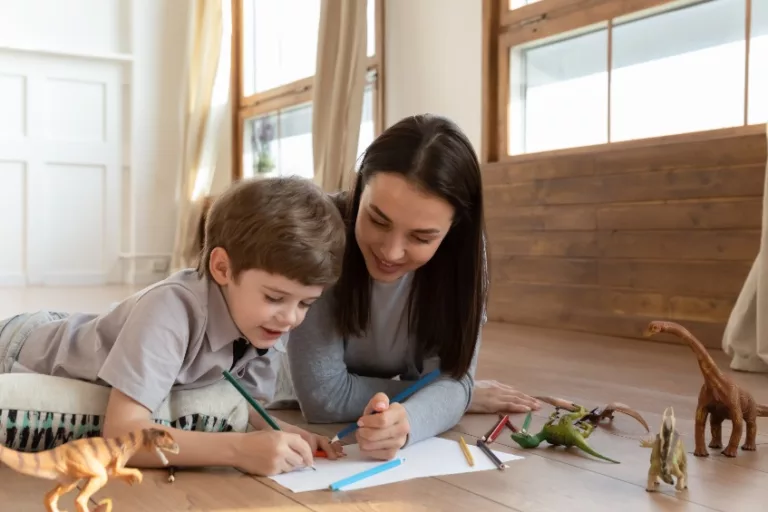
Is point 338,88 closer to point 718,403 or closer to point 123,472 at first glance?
point 718,403

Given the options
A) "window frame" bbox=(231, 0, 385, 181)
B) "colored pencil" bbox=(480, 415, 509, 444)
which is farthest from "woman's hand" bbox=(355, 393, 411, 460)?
"window frame" bbox=(231, 0, 385, 181)

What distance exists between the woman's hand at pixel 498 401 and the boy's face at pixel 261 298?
0.58 m

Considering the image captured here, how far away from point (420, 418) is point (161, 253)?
4.97m

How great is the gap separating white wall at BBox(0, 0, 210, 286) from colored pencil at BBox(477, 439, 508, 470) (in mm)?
4930

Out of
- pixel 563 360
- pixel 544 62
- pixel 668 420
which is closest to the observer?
pixel 668 420

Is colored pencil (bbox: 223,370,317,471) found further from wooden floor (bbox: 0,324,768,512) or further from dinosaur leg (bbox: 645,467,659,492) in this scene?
dinosaur leg (bbox: 645,467,659,492)

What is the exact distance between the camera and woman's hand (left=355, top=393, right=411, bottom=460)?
1.22 m

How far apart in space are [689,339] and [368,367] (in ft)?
2.15

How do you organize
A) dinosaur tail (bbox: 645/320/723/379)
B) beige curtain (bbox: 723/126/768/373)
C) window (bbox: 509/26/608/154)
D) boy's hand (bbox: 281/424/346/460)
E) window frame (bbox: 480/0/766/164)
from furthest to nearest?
window (bbox: 509/26/608/154) < window frame (bbox: 480/0/766/164) < beige curtain (bbox: 723/126/768/373) < boy's hand (bbox: 281/424/346/460) < dinosaur tail (bbox: 645/320/723/379)

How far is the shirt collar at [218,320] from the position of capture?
1.23 meters

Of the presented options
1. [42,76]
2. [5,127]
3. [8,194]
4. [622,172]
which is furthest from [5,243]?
[622,172]

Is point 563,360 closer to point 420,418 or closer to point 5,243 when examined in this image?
point 420,418

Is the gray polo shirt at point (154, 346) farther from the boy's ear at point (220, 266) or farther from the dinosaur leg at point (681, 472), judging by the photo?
the dinosaur leg at point (681, 472)

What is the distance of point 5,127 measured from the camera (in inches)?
217
